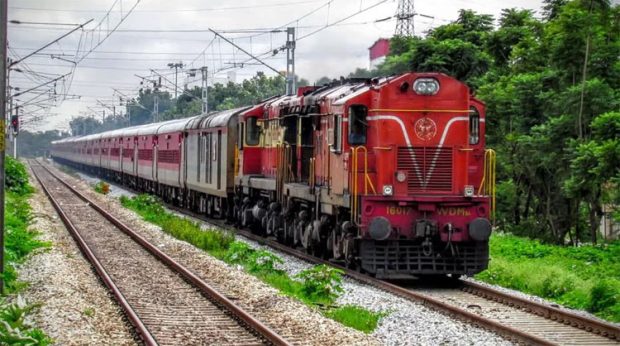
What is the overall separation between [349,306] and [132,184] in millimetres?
44673

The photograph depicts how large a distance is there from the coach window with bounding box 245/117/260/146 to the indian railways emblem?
32.5 ft

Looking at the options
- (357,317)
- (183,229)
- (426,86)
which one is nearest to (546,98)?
(183,229)

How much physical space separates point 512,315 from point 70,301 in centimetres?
628

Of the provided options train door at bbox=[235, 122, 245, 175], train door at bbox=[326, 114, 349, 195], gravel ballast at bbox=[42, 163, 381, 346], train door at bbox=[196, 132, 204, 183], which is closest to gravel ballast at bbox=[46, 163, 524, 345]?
gravel ballast at bbox=[42, 163, 381, 346]

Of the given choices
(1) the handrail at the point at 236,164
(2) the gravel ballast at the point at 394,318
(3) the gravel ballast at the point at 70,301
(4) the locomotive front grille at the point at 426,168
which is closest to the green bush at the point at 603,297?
(2) the gravel ballast at the point at 394,318

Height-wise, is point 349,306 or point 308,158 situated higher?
point 308,158

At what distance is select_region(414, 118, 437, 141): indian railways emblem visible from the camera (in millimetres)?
16531

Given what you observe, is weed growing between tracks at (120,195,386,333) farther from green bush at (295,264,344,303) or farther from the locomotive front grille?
the locomotive front grille

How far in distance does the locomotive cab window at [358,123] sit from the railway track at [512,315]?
2.44m

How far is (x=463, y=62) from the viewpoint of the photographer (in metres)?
34.6

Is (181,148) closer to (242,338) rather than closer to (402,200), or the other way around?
(402,200)

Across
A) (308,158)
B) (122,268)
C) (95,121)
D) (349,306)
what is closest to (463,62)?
(308,158)

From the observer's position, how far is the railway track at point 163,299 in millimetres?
11461

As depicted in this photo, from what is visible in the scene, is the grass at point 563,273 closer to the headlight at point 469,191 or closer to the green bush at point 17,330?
the headlight at point 469,191
